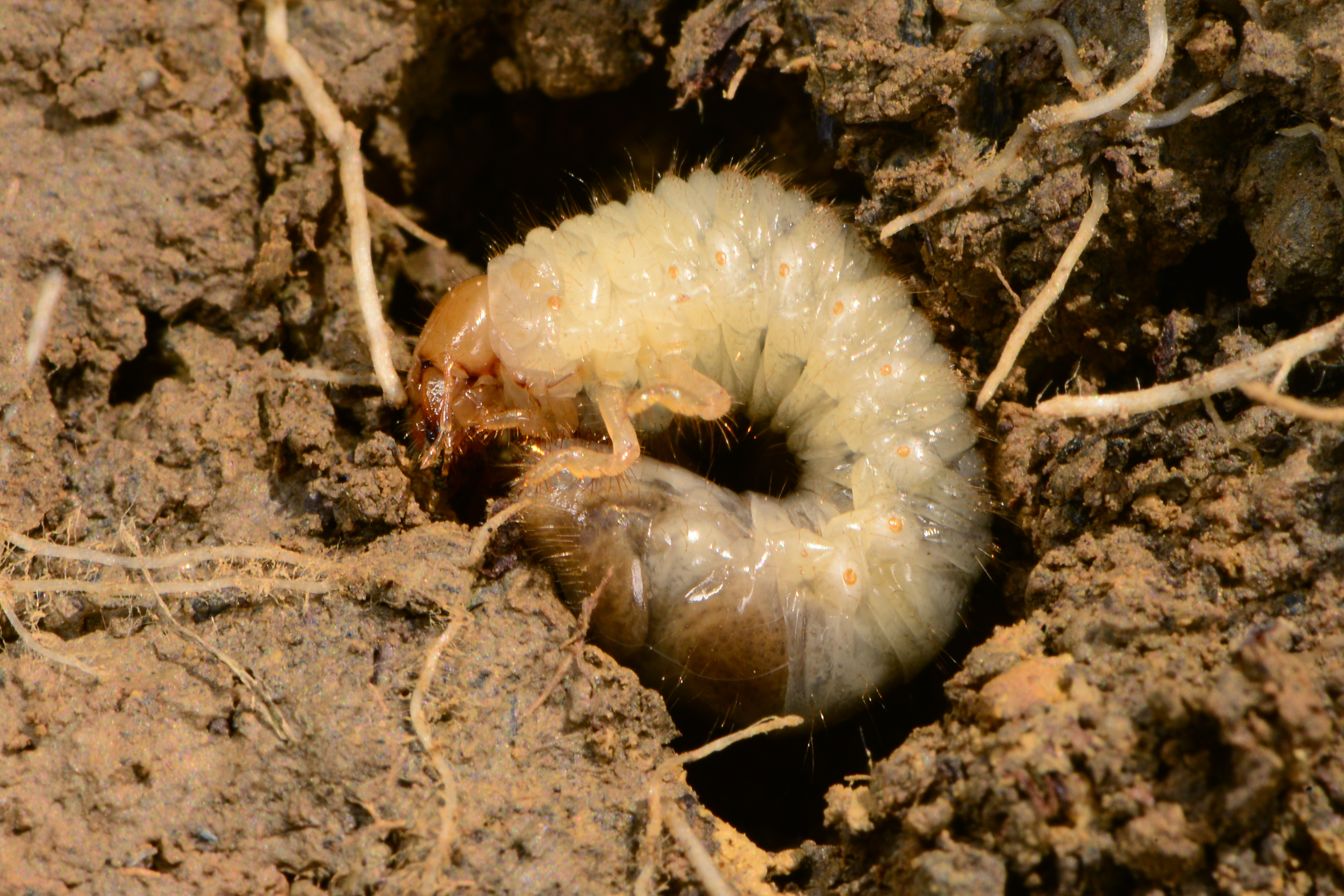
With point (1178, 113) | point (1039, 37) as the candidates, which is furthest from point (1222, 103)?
point (1039, 37)

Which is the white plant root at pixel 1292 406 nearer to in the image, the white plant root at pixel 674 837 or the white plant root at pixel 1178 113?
the white plant root at pixel 1178 113

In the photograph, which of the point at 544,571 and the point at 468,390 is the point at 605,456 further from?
the point at 468,390

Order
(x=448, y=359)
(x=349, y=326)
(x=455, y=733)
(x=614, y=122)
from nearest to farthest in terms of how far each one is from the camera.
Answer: (x=455, y=733)
(x=448, y=359)
(x=349, y=326)
(x=614, y=122)

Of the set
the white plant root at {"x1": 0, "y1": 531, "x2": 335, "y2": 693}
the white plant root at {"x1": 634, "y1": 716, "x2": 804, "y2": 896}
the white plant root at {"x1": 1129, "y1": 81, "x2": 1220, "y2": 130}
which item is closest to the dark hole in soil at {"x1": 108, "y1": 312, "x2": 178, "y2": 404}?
the white plant root at {"x1": 0, "y1": 531, "x2": 335, "y2": 693}

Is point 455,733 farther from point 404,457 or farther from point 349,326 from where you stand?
point 349,326

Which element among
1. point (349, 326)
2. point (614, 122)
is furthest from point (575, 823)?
point (614, 122)

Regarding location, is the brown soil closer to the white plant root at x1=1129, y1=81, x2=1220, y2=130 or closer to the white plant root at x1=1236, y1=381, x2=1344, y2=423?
the white plant root at x1=1129, y1=81, x2=1220, y2=130

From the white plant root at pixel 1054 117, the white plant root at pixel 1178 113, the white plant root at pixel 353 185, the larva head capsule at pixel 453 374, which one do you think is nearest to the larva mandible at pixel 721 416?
the larva head capsule at pixel 453 374
